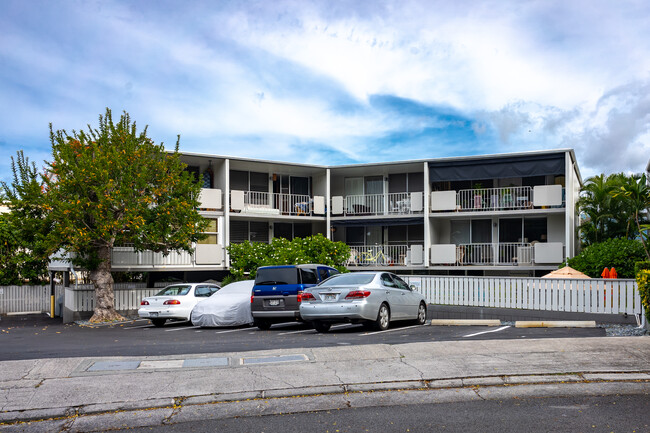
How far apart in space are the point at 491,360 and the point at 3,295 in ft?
87.3

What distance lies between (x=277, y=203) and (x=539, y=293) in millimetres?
15953

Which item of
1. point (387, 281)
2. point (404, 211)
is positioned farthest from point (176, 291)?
point (404, 211)

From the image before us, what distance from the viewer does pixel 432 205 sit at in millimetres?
30828

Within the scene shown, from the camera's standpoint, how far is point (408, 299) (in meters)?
17.5

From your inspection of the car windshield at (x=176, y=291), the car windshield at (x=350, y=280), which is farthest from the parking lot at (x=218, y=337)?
the car windshield at (x=350, y=280)

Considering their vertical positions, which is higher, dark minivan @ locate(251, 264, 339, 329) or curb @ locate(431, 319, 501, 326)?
dark minivan @ locate(251, 264, 339, 329)

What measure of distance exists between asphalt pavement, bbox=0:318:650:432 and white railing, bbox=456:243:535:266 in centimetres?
1775

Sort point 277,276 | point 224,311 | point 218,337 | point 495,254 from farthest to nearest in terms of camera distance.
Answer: point 495,254 < point 224,311 < point 277,276 < point 218,337

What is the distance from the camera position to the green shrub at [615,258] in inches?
925

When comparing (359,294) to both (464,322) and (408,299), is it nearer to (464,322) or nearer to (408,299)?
(408,299)

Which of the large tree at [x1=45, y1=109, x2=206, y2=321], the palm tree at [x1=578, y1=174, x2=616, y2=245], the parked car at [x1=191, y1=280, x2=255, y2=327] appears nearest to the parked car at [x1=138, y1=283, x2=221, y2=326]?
the parked car at [x1=191, y1=280, x2=255, y2=327]

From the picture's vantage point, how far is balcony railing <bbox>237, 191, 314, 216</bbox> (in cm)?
3112

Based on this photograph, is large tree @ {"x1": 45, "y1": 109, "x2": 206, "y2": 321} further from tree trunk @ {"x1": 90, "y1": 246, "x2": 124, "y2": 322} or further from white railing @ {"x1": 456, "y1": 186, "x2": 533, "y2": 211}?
white railing @ {"x1": 456, "y1": 186, "x2": 533, "y2": 211}

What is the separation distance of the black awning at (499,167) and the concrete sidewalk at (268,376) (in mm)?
17539
